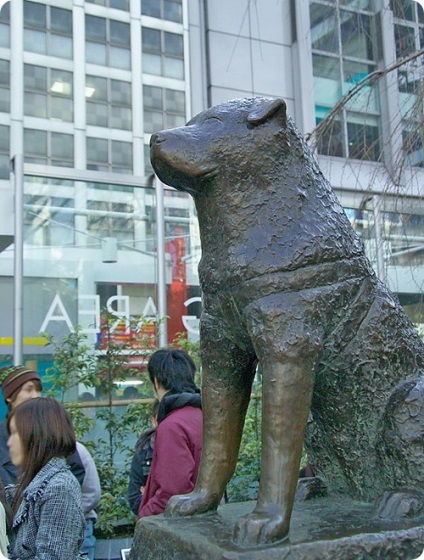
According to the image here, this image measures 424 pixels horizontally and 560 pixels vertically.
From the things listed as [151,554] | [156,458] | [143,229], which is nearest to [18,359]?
[143,229]

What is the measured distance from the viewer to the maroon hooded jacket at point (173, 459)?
8.66 ft

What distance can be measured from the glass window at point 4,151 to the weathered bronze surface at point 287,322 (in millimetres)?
7133

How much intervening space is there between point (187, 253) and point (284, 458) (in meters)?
5.49

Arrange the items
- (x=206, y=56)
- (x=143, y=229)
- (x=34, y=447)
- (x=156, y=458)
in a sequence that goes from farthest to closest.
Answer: (x=206, y=56), (x=143, y=229), (x=156, y=458), (x=34, y=447)

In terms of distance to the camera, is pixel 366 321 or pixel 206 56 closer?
pixel 366 321

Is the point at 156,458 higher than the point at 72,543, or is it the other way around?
the point at 156,458

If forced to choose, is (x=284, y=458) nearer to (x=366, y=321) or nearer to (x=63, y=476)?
(x=366, y=321)

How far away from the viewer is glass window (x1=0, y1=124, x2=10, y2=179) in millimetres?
8203

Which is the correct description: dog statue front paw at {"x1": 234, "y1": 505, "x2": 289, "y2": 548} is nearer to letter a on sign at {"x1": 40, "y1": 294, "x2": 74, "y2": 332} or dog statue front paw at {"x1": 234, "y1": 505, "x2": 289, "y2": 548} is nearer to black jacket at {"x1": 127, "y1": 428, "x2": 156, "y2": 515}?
black jacket at {"x1": 127, "y1": 428, "x2": 156, "y2": 515}

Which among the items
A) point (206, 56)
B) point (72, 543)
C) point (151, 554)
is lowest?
point (72, 543)

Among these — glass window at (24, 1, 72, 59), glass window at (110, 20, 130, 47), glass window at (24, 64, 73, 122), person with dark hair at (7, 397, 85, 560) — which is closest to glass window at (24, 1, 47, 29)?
glass window at (24, 1, 72, 59)

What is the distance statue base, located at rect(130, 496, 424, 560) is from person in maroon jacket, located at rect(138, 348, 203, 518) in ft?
3.30

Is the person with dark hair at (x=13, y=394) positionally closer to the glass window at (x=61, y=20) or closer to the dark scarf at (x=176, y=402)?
the dark scarf at (x=176, y=402)

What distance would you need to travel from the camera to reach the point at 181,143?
1580mm
